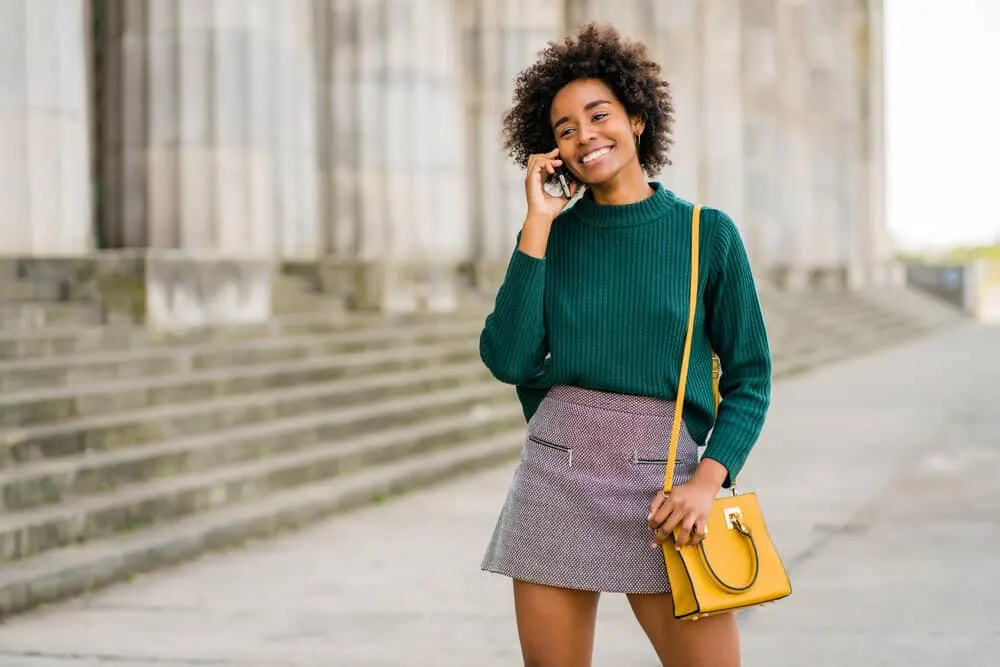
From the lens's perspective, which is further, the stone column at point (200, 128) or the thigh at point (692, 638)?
the stone column at point (200, 128)

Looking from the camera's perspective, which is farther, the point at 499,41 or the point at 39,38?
the point at 499,41

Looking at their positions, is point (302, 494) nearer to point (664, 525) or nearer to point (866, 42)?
point (664, 525)

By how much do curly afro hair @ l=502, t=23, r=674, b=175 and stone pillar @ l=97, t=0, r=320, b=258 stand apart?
353 inches

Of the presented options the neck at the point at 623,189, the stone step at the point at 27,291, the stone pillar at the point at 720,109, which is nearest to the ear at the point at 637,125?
the neck at the point at 623,189

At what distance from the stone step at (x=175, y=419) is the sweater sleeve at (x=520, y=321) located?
16.7 feet

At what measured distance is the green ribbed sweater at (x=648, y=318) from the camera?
303 centimetres

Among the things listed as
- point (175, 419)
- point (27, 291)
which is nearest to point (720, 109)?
point (27, 291)

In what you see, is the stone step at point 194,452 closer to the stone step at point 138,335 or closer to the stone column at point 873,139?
the stone step at point 138,335

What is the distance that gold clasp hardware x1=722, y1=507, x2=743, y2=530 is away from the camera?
3002 mm

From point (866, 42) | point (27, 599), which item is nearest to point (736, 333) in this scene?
point (27, 599)

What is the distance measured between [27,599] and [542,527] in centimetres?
409

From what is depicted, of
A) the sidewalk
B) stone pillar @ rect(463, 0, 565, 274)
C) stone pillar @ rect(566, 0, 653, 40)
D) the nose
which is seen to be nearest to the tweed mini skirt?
the nose

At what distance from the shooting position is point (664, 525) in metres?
2.93

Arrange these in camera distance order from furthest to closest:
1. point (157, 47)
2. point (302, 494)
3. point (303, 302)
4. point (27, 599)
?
point (303, 302)
point (157, 47)
point (302, 494)
point (27, 599)
